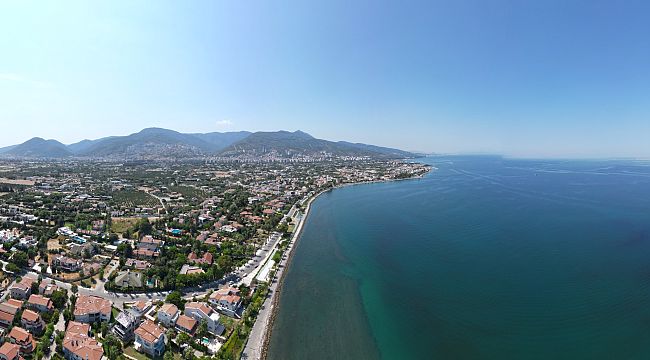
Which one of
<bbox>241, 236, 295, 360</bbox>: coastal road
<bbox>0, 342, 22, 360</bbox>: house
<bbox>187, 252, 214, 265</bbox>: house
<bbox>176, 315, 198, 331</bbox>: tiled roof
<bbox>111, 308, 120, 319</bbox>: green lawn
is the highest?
<bbox>0, 342, 22, 360</bbox>: house

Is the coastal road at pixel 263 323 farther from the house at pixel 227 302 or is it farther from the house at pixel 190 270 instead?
the house at pixel 190 270

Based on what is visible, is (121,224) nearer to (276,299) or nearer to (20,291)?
(20,291)

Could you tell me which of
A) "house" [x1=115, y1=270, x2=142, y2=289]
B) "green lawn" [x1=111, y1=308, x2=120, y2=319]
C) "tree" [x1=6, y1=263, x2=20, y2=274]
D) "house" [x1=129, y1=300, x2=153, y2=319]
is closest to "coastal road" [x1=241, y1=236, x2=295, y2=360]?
"house" [x1=129, y1=300, x2=153, y2=319]

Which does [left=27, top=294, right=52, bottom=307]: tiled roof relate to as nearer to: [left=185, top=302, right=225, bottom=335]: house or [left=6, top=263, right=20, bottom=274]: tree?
[left=6, top=263, right=20, bottom=274]: tree

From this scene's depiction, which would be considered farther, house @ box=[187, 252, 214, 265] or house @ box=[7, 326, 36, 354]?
house @ box=[187, 252, 214, 265]

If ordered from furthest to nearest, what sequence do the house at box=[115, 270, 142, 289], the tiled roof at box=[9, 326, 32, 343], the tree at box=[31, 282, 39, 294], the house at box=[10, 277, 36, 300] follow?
the house at box=[115, 270, 142, 289], the tree at box=[31, 282, 39, 294], the house at box=[10, 277, 36, 300], the tiled roof at box=[9, 326, 32, 343]

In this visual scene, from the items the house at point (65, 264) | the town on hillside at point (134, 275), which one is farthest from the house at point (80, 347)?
the house at point (65, 264)
